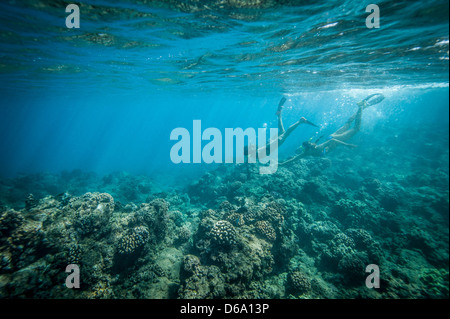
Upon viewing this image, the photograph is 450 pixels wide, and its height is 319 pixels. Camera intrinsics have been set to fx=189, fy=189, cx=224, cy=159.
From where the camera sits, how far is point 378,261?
7402 mm

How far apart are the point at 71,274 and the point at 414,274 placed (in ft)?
38.9

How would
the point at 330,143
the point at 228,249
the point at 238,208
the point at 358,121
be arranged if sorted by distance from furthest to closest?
the point at 358,121 → the point at 330,143 → the point at 238,208 → the point at 228,249

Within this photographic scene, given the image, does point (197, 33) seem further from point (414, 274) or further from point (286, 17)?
point (414, 274)

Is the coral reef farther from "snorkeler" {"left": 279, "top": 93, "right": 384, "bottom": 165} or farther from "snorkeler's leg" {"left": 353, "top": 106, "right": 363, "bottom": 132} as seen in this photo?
"snorkeler's leg" {"left": 353, "top": 106, "right": 363, "bottom": 132}

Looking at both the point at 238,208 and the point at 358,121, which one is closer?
the point at 238,208

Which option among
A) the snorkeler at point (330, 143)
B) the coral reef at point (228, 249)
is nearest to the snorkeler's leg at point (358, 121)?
the snorkeler at point (330, 143)

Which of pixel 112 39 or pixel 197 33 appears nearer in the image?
pixel 197 33

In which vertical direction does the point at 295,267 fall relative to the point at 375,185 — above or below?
below

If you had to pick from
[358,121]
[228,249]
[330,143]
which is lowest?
[228,249]

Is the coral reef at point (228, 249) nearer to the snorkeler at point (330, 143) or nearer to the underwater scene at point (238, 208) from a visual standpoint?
the underwater scene at point (238, 208)

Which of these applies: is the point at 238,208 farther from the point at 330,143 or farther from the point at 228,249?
the point at 330,143

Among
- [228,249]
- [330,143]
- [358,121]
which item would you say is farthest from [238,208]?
[358,121]

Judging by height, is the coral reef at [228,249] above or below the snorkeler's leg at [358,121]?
below
